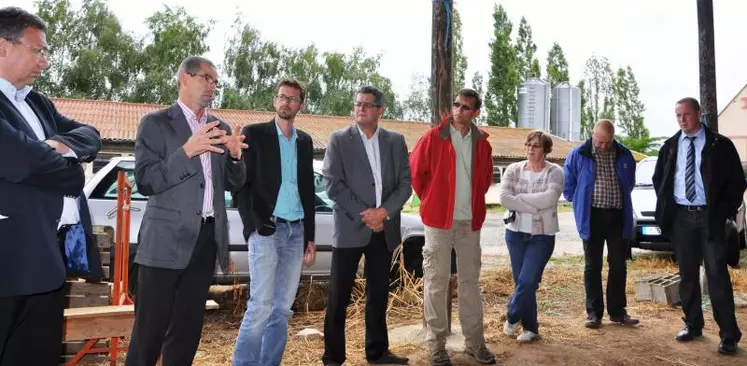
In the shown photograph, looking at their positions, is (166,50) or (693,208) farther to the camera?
(166,50)

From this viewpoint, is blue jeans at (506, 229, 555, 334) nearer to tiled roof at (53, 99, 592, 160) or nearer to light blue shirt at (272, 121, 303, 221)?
light blue shirt at (272, 121, 303, 221)

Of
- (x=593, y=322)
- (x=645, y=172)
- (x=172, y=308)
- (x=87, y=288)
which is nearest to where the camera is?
(x=172, y=308)

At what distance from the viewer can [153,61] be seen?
41.1 metres

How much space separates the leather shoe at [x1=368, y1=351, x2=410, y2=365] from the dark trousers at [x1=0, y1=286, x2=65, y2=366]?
260 cm

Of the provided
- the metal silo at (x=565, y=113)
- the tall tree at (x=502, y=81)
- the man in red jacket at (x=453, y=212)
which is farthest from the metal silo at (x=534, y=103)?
the man in red jacket at (x=453, y=212)

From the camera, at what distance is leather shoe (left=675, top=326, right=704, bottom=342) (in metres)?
5.47

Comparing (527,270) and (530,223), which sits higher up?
(530,223)

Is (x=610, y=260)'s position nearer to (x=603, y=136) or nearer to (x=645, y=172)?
(x=603, y=136)

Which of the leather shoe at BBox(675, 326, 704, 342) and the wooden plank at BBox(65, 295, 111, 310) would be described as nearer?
the wooden plank at BBox(65, 295, 111, 310)

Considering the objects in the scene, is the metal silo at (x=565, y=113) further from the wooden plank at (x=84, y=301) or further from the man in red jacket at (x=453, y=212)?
the wooden plank at (x=84, y=301)

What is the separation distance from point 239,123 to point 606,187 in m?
22.5

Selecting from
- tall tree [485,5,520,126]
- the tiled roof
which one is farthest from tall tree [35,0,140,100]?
tall tree [485,5,520,126]

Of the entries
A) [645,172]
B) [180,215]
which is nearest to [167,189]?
[180,215]

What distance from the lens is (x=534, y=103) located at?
147 ft
